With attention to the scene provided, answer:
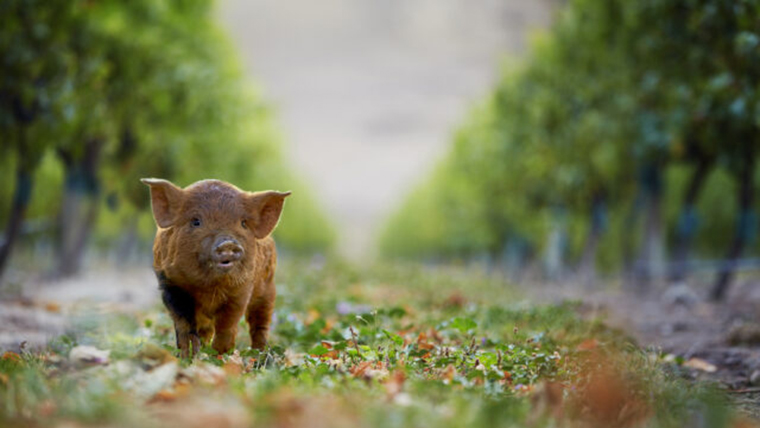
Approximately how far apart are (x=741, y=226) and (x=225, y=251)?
13.7m

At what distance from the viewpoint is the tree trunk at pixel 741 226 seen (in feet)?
49.2

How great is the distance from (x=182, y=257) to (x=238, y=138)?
959 inches

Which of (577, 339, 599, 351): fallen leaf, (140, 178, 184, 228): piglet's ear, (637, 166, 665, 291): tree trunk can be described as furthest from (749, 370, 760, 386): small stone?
(637, 166, 665, 291): tree trunk

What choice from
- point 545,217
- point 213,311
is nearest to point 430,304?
point 213,311

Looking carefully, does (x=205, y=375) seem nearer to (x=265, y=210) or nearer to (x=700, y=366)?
(x=265, y=210)

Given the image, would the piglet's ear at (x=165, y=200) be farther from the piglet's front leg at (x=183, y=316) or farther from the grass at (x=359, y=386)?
the grass at (x=359, y=386)

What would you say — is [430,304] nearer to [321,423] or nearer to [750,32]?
[750,32]

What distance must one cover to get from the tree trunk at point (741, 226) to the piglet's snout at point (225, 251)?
511 inches

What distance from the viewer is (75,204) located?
17.4m

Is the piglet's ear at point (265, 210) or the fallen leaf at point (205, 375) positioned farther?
the piglet's ear at point (265, 210)

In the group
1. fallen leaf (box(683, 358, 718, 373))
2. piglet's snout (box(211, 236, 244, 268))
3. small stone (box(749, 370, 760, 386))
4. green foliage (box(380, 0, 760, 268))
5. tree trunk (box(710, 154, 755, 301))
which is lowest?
small stone (box(749, 370, 760, 386))

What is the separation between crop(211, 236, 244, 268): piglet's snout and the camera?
185 inches

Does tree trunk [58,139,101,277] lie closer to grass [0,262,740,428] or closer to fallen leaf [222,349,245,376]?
grass [0,262,740,428]

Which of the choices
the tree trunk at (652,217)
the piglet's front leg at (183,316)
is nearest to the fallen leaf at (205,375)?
the piglet's front leg at (183,316)
